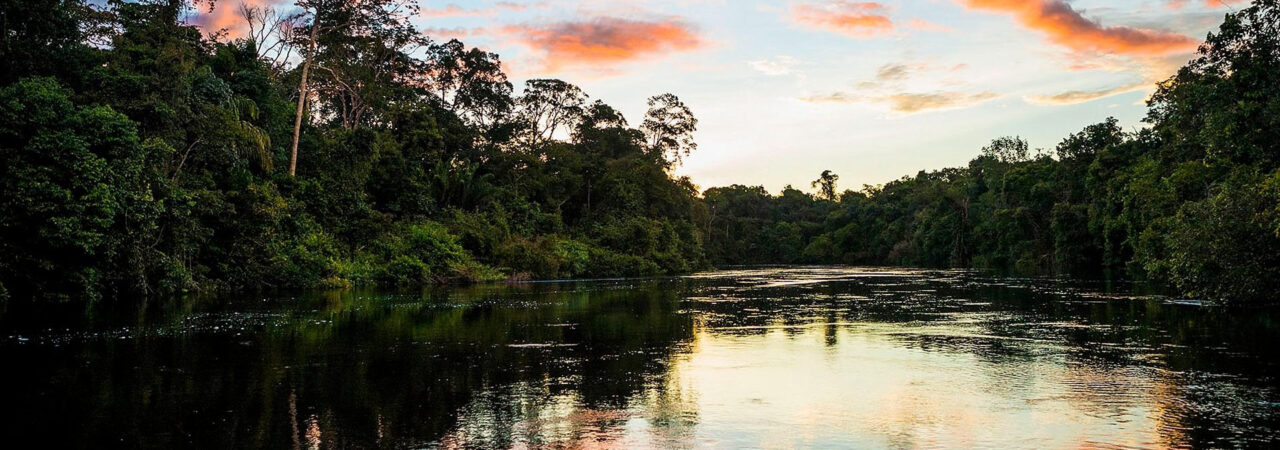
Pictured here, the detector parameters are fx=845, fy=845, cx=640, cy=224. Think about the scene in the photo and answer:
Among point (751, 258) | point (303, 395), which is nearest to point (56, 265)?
point (303, 395)

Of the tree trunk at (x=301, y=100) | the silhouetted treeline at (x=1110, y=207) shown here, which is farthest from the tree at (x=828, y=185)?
the tree trunk at (x=301, y=100)

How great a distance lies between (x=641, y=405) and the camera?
29.2 feet

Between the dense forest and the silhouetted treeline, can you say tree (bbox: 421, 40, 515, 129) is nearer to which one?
the dense forest

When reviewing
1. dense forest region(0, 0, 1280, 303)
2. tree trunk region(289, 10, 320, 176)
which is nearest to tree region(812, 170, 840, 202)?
dense forest region(0, 0, 1280, 303)

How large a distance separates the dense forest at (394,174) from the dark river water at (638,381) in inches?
217

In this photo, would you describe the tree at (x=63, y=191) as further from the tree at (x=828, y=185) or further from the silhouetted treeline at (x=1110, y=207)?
the tree at (x=828, y=185)

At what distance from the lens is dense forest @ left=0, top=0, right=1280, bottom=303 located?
23969 mm

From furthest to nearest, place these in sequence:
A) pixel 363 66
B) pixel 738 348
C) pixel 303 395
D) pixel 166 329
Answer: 1. pixel 363 66
2. pixel 166 329
3. pixel 738 348
4. pixel 303 395

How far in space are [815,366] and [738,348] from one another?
2.27 m

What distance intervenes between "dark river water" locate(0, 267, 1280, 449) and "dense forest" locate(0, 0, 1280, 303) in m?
5.51

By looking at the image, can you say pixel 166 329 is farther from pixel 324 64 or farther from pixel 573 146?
pixel 573 146

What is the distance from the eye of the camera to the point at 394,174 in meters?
49.3

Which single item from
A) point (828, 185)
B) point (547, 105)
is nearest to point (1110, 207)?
point (547, 105)

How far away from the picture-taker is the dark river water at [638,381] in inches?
298
